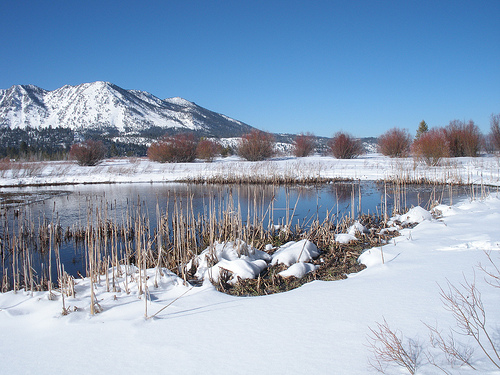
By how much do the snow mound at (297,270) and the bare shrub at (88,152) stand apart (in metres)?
33.2

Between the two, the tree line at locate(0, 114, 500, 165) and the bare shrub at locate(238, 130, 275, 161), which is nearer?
the tree line at locate(0, 114, 500, 165)

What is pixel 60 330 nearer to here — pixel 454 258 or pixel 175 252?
pixel 175 252

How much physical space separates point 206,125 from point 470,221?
181829 millimetres

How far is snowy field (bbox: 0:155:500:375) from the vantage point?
91.0 inches

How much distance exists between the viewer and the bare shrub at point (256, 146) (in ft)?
116

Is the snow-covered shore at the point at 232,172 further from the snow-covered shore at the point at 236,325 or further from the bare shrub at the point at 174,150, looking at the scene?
the snow-covered shore at the point at 236,325

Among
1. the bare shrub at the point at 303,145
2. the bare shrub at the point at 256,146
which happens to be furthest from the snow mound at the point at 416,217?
the bare shrub at the point at 303,145

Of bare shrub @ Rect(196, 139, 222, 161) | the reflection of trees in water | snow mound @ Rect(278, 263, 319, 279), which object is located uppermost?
bare shrub @ Rect(196, 139, 222, 161)

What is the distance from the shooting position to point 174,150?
36.6 metres

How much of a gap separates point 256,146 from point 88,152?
17.2 metres

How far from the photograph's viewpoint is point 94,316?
3.30 meters

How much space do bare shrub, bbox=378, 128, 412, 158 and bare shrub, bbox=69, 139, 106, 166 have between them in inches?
1208

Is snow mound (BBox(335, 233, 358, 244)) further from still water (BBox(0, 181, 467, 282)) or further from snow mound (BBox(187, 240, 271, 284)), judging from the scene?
snow mound (BBox(187, 240, 271, 284))

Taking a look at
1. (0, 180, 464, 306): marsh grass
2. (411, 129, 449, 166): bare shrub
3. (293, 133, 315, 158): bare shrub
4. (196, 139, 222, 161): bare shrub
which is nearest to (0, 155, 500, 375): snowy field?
(0, 180, 464, 306): marsh grass
